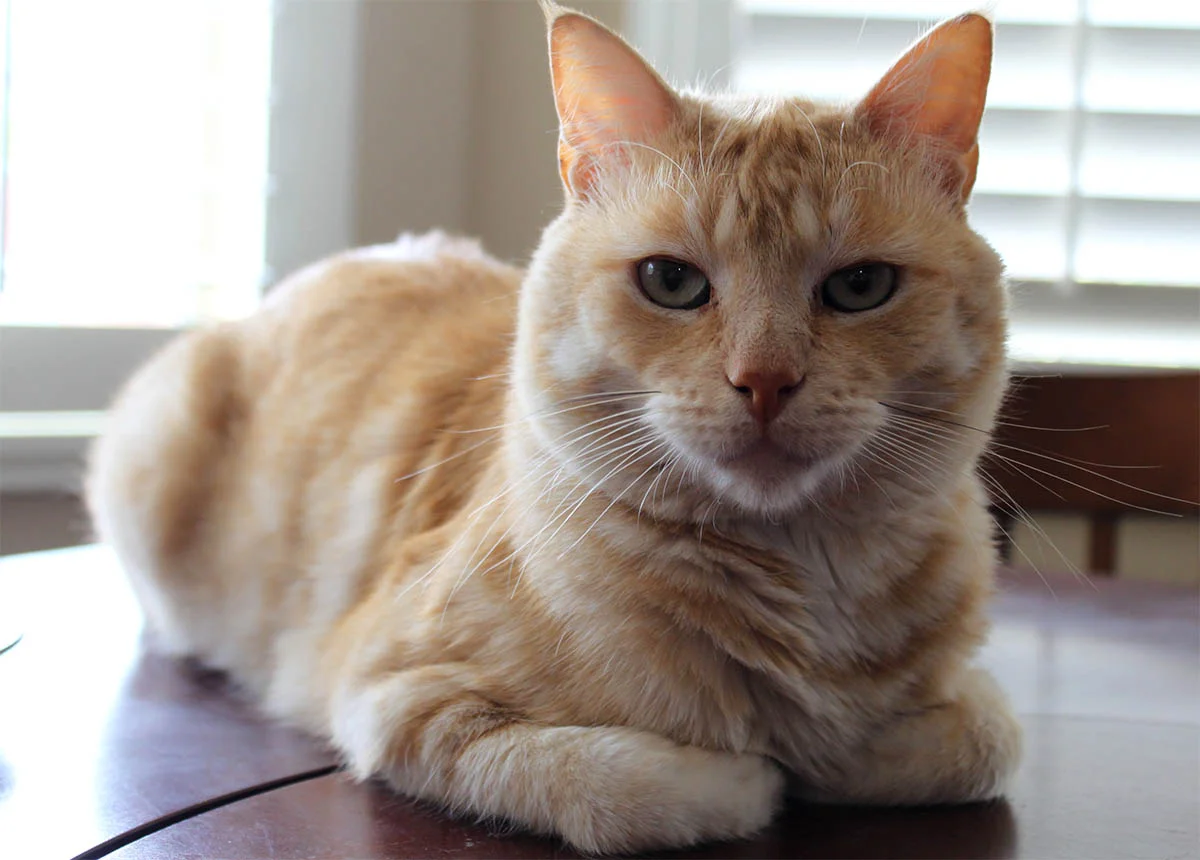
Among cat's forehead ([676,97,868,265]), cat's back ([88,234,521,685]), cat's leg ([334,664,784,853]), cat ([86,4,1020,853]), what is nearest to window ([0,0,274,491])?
cat's back ([88,234,521,685])

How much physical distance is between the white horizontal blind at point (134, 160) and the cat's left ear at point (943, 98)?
5.38 feet

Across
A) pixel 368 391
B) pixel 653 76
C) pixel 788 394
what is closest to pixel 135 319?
pixel 368 391

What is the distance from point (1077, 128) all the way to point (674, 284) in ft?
5.65

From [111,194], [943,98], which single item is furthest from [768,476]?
[111,194]

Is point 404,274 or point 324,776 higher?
point 404,274

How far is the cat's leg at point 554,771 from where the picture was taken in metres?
0.88

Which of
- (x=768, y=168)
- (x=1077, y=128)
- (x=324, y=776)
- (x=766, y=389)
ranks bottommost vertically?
(x=324, y=776)

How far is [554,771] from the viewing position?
907 mm

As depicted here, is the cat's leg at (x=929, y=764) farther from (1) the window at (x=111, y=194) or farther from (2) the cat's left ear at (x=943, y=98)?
(1) the window at (x=111, y=194)

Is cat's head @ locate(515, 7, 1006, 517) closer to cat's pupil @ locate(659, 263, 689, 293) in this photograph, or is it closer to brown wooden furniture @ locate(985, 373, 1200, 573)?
cat's pupil @ locate(659, 263, 689, 293)

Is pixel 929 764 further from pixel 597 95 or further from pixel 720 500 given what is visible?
pixel 597 95

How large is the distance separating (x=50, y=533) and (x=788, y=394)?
5.82ft

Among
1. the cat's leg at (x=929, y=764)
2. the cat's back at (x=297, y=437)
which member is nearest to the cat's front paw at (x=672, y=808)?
the cat's leg at (x=929, y=764)

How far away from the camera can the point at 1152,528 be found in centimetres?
243
